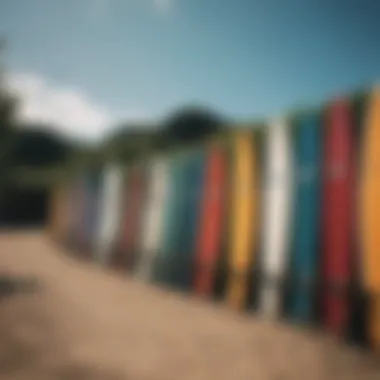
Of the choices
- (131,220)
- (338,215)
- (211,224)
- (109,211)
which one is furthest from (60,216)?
(338,215)

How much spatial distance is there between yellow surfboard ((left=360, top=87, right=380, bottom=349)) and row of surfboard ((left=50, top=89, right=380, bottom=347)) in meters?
0.01

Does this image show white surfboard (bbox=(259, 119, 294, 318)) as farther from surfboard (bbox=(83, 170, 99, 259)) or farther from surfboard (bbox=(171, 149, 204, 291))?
surfboard (bbox=(83, 170, 99, 259))

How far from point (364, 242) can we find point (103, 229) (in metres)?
10.1

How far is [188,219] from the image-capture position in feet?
32.3

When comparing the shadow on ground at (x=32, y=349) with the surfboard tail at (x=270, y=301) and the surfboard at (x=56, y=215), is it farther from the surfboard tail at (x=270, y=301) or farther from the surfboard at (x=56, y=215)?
the surfboard at (x=56, y=215)

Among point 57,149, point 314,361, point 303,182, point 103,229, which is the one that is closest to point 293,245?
point 303,182

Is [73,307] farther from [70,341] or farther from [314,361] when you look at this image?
[314,361]

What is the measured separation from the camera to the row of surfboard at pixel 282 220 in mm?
5754

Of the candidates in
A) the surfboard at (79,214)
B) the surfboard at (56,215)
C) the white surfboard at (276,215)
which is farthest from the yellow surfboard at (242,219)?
the surfboard at (56,215)

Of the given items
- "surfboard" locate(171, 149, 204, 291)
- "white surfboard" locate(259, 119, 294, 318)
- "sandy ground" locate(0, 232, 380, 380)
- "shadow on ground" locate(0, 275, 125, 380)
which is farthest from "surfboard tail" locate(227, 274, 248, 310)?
"shadow on ground" locate(0, 275, 125, 380)

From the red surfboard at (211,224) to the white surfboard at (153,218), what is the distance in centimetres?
188

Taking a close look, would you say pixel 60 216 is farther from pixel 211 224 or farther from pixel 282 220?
pixel 282 220

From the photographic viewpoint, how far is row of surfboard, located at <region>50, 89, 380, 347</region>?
18.9 ft

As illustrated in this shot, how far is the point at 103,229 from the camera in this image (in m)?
14.8
